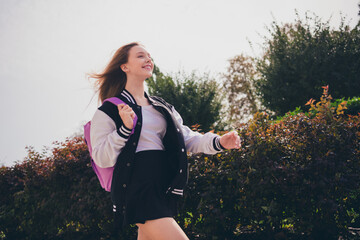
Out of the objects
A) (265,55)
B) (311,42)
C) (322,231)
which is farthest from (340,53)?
(322,231)

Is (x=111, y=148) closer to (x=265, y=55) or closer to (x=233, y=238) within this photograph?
(x=233, y=238)

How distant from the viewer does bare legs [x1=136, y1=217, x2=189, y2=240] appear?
6.23ft

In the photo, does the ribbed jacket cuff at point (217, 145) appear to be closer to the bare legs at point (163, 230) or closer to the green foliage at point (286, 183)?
the bare legs at point (163, 230)

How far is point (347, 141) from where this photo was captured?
11.5ft

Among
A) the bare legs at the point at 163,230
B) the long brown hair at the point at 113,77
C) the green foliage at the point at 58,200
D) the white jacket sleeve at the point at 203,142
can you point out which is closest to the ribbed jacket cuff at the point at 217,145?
the white jacket sleeve at the point at 203,142

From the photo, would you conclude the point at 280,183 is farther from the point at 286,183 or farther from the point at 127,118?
the point at 127,118

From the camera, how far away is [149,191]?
6.84 ft

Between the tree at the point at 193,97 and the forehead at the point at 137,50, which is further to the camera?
the tree at the point at 193,97

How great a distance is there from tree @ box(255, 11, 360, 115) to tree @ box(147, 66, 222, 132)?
7.02 feet

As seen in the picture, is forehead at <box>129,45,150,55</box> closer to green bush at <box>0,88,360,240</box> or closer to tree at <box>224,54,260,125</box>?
green bush at <box>0,88,360,240</box>

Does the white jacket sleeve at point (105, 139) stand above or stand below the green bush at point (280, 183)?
above

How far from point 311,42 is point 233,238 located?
10399 mm

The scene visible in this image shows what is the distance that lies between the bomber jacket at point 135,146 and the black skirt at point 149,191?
5 cm

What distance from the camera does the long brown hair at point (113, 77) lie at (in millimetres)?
2741
